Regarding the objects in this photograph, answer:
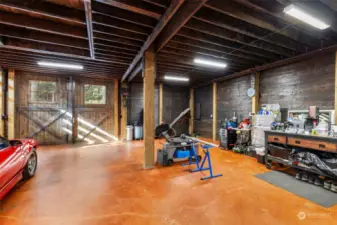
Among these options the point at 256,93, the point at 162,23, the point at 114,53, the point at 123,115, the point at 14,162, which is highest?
the point at 114,53

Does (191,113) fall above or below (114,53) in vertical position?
below

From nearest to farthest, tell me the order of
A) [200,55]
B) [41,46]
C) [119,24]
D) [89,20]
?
[89,20], [119,24], [41,46], [200,55]

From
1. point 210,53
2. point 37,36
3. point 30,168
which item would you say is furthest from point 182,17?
point 30,168

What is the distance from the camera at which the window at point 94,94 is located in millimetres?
7241

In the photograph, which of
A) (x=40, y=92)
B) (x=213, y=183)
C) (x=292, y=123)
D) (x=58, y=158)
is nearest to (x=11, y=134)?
(x=40, y=92)

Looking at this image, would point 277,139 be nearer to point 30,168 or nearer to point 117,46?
point 117,46

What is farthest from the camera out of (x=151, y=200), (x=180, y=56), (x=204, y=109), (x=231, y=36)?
(x=204, y=109)

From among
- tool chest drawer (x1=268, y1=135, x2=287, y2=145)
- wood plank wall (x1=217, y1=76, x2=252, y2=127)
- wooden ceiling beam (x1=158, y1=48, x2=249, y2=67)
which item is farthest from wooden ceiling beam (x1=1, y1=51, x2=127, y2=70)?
tool chest drawer (x1=268, y1=135, x2=287, y2=145)

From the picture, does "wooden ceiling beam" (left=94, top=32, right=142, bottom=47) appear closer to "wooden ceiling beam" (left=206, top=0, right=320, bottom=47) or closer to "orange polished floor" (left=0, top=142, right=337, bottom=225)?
"wooden ceiling beam" (left=206, top=0, right=320, bottom=47)

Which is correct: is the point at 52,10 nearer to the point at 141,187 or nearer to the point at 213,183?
the point at 141,187

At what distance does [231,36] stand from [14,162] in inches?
186

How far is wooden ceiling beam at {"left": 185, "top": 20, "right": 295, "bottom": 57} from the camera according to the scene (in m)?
2.98

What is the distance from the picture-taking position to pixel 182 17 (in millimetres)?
2600

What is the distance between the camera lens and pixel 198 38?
11.2ft
